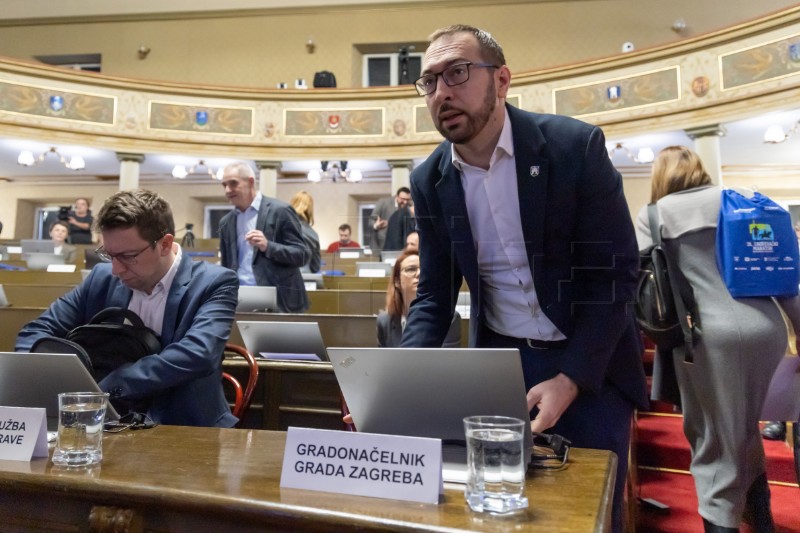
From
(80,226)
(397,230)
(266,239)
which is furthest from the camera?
(80,226)

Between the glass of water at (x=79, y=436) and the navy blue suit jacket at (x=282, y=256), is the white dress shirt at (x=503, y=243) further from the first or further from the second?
the navy blue suit jacket at (x=282, y=256)

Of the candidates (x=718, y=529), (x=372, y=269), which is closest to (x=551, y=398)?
(x=718, y=529)

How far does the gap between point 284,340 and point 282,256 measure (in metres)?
0.92

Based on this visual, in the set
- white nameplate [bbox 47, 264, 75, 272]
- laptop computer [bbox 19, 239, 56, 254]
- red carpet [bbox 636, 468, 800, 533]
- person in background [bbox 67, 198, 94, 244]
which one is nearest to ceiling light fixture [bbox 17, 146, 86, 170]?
person in background [bbox 67, 198, 94, 244]

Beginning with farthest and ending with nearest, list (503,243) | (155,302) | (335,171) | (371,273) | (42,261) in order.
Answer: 1. (335,171)
2. (42,261)
3. (371,273)
4. (155,302)
5. (503,243)

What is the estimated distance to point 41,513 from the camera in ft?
2.83

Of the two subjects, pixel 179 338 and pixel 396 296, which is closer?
pixel 179 338

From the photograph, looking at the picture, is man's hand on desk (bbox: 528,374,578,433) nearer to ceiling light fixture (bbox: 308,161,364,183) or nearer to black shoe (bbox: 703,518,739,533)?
black shoe (bbox: 703,518,739,533)

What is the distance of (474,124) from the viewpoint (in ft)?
3.71

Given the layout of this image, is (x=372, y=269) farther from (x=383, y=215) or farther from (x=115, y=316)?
(x=115, y=316)

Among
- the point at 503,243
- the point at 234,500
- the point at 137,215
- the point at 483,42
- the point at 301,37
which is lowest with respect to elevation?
the point at 234,500

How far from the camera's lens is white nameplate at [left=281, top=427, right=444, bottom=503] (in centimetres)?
77

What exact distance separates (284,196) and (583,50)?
250 inches

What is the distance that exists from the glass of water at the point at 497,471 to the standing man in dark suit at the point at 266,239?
2.56 meters
